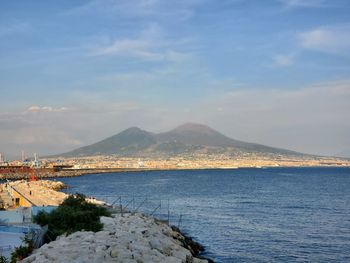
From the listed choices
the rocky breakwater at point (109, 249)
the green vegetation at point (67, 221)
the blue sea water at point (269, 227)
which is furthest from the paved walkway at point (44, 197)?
the rocky breakwater at point (109, 249)

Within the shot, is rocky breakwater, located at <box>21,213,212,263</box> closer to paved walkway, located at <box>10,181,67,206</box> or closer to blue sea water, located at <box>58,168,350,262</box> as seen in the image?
blue sea water, located at <box>58,168,350,262</box>

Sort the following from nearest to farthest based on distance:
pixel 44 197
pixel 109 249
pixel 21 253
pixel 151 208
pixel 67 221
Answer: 1. pixel 109 249
2. pixel 21 253
3. pixel 67 221
4. pixel 44 197
5. pixel 151 208

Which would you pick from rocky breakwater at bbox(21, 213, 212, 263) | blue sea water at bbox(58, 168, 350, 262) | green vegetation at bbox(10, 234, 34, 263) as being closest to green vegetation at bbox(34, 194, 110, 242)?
rocky breakwater at bbox(21, 213, 212, 263)

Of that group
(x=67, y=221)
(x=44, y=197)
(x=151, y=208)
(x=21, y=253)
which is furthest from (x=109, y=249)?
(x=151, y=208)

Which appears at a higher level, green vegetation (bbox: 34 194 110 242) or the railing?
green vegetation (bbox: 34 194 110 242)

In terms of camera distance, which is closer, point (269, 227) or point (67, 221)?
point (67, 221)

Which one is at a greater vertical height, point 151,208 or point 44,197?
point 44,197

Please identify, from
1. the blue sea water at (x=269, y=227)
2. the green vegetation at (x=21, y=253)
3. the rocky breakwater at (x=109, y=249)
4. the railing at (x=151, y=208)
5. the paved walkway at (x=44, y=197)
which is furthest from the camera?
the paved walkway at (x=44, y=197)

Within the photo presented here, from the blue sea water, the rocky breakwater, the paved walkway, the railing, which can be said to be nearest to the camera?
the rocky breakwater

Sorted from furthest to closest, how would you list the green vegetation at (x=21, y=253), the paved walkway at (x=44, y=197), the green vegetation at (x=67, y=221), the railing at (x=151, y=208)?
the paved walkway at (x=44, y=197)
the railing at (x=151, y=208)
the green vegetation at (x=67, y=221)
the green vegetation at (x=21, y=253)

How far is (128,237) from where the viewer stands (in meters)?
30.0

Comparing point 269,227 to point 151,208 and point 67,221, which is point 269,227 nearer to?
point 151,208

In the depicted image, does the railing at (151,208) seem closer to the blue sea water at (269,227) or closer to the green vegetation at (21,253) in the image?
the blue sea water at (269,227)

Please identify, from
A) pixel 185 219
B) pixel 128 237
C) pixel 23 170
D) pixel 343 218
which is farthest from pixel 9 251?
pixel 23 170
